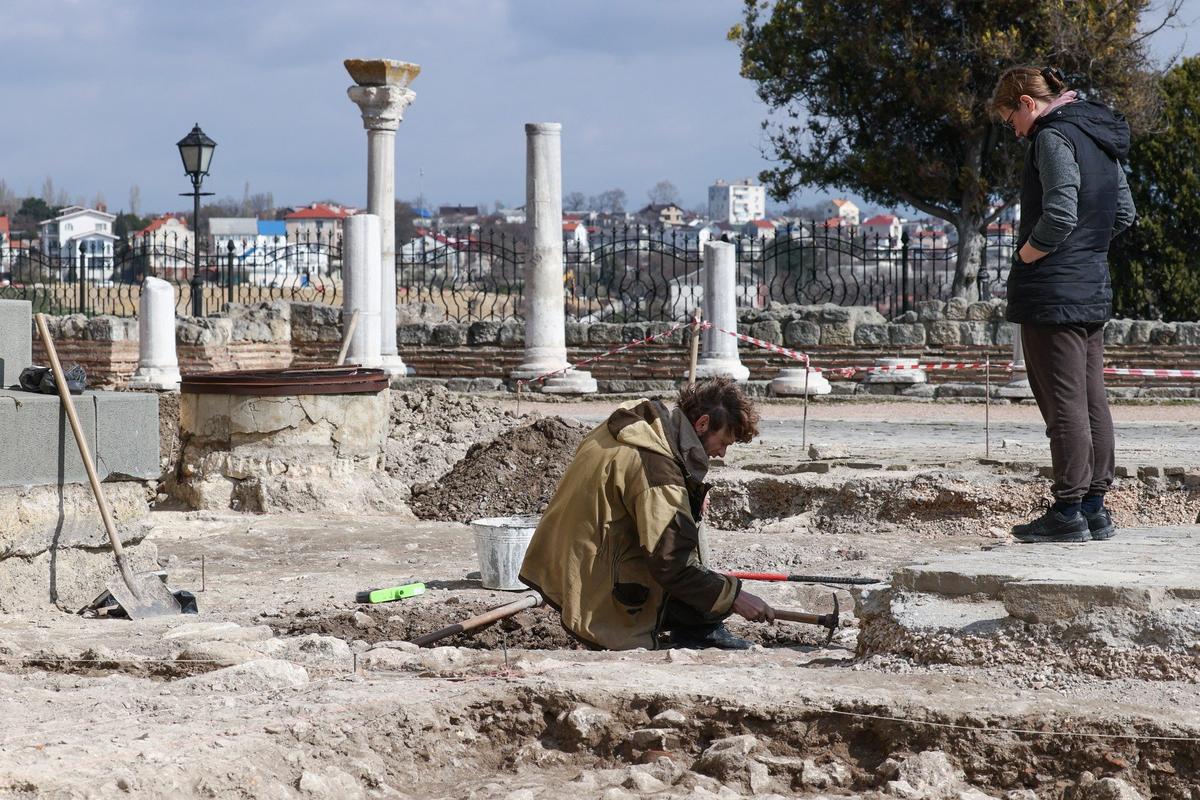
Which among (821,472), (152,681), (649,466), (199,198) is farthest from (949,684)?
(199,198)

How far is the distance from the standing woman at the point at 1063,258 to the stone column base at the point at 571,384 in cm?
1144

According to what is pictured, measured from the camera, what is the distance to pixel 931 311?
1727cm

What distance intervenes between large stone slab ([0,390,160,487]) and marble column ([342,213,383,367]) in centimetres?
967

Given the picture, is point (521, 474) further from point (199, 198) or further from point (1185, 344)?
point (199, 198)

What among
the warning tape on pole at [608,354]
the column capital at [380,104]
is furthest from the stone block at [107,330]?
the warning tape on pole at [608,354]

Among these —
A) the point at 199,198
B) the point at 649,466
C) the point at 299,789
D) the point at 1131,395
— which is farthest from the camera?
the point at 199,198

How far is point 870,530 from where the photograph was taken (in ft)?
27.1

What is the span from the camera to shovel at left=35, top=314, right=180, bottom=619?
231 inches

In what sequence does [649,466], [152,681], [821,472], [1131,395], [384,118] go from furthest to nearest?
[384,118] < [1131,395] < [821,472] < [649,466] < [152,681]

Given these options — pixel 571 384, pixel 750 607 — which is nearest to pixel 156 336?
pixel 571 384

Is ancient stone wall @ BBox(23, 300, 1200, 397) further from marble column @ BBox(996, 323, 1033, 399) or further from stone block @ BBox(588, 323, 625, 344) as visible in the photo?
marble column @ BBox(996, 323, 1033, 399)

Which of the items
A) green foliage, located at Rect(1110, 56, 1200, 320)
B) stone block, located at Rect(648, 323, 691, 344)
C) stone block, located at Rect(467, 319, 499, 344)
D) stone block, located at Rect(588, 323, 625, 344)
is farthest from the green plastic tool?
green foliage, located at Rect(1110, 56, 1200, 320)

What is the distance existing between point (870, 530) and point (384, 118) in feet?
34.4

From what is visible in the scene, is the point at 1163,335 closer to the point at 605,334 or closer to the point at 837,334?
the point at 837,334
